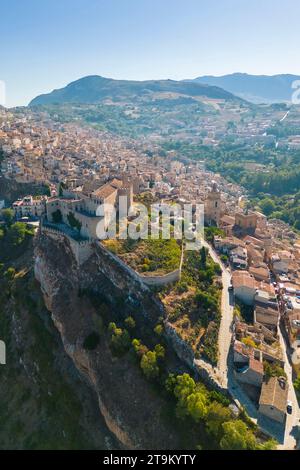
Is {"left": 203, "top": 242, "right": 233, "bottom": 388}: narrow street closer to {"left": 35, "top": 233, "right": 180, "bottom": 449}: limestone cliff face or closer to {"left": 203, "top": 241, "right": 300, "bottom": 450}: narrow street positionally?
{"left": 203, "top": 241, "right": 300, "bottom": 450}: narrow street

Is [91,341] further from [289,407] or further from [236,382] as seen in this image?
[289,407]

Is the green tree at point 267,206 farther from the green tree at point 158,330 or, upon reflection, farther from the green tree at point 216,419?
the green tree at point 216,419

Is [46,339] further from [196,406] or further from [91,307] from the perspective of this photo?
[196,406]

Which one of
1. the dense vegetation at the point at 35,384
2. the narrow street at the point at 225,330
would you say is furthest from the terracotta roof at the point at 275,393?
the dense vegetation at the point at 35,384

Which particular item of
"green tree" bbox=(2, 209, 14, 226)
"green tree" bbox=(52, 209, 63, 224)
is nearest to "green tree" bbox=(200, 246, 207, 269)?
"green tree" bbox=(52, 209, 63, 224)

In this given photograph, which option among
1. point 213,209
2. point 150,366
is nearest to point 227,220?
point 213,209

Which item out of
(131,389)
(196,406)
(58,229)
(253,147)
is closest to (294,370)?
(196,406)
